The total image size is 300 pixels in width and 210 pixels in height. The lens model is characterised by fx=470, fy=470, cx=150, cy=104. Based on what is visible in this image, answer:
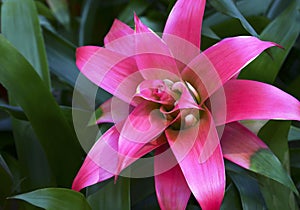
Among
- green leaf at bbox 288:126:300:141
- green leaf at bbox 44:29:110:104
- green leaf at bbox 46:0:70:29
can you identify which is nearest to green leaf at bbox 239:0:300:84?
green leaf at bbox 288:126:300:141

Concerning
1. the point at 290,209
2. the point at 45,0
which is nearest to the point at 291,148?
the point at 290,209

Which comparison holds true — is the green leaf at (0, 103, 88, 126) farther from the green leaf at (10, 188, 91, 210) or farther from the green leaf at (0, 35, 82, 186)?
the green leaf at (10, 188, 91, 210)

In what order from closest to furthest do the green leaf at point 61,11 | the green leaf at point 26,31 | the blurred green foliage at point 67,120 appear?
the blurred green foliage at point 67,120 < the green leaf at point 26,31 < the green leaf at point 61,11

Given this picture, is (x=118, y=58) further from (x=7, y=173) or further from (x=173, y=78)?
(x=7, y=173)

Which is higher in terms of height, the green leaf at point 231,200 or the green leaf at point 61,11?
the green leaf at point 61,11

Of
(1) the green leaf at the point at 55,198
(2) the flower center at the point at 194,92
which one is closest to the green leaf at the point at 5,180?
(1) the green leaf at the point at 55,198

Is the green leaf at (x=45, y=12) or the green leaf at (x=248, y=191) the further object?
the green leaf at (x=45, y=12)

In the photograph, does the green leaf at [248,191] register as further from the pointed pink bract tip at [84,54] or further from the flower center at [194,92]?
the pointed pink bract tip at [84,54]
